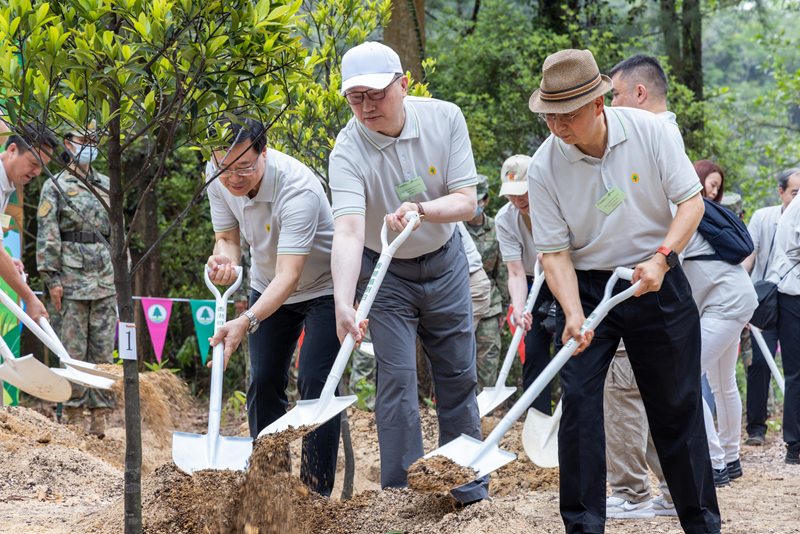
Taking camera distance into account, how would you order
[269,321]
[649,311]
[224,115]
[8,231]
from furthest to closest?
[8,231] → [269,321] → [649,311] → [224,115]

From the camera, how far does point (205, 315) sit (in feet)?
20.7

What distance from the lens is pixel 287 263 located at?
3158 millimetres

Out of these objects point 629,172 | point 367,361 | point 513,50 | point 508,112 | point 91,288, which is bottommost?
point 367,361

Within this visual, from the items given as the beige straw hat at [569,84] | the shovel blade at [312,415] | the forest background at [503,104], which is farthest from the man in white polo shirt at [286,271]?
the forest background at [503,104]

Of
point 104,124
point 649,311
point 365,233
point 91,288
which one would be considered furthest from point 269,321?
point 91,288

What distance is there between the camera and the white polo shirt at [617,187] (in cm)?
270

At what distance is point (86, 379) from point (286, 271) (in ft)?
5.29

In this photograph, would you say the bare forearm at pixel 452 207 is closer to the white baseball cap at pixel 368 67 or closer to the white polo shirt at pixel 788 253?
the white baseball cap at pixel 368 67

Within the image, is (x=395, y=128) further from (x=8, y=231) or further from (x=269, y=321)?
(x=8, y=231)

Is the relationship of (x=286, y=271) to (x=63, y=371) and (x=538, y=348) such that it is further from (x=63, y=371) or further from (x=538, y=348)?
(x=538, y=348)

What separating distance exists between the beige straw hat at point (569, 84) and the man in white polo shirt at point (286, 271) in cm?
123

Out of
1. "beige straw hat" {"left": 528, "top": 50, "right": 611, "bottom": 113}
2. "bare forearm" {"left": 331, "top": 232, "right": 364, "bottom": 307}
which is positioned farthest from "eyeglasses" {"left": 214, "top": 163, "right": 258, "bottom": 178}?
"beige straw hat" {"left": 528, "top": 50, "right": 611, "bottom": 113}

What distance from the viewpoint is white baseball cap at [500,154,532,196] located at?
4746mm

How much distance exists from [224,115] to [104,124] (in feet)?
1.34
